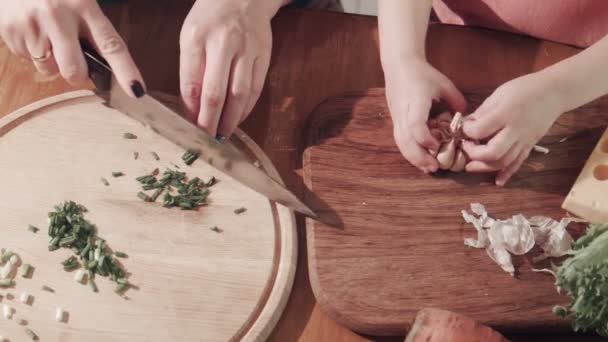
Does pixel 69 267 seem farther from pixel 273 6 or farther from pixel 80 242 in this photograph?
pixel 273 6

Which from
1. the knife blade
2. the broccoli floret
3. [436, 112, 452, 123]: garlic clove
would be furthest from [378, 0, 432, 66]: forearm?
the broccoli floret

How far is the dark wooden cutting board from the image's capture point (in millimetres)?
899

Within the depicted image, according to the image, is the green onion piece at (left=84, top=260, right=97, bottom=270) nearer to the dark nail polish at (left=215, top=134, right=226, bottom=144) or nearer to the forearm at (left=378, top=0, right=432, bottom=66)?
the dark nail polish at (left=215, top=134, right=226, bottom=144)

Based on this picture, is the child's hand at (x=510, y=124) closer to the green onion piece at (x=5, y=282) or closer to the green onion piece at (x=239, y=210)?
the green onion piece at (x=239, y=210)

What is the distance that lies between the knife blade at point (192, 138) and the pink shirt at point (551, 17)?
0.61 metres

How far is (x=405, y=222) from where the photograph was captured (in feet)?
3.18

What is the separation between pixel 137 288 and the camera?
2.89 ft

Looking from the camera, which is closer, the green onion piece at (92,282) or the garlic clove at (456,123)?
the green onion piece at (92,282)

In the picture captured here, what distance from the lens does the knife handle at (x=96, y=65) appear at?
0.93 meters

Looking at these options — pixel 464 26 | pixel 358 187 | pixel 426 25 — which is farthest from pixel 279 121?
pixel 464 26

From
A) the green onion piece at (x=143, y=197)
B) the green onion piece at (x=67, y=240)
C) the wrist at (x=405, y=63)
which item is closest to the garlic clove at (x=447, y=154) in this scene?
the wrist at (x=405, y=63)

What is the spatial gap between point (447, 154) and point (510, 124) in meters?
0.11

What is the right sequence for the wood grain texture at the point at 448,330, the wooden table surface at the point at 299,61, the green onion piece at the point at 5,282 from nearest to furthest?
the wood grain texture at the point at 448,330
the green onion piece at the point at 5,282
the wooden table surface at the point at 299,61

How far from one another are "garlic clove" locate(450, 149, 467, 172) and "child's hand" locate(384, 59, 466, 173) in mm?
34
